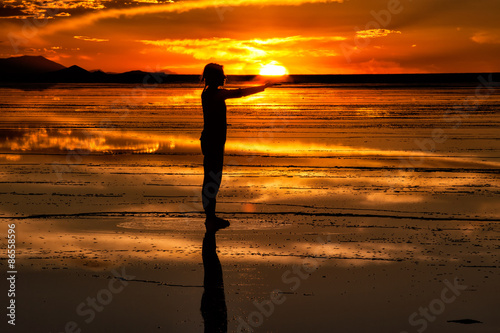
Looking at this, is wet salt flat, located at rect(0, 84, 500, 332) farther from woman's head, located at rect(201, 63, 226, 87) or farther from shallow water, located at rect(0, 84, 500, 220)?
woman's head, located at rect(201, 63, 226, 87)

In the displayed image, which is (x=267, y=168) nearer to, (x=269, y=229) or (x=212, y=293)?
(x=269, y=229)

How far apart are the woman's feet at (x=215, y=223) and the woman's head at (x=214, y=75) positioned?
1.81m

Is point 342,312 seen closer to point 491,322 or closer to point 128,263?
point 491,322

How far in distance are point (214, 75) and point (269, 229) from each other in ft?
7.18

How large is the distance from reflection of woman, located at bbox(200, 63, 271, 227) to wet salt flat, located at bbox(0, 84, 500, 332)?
41 cm

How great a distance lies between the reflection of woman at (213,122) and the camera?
350 inches

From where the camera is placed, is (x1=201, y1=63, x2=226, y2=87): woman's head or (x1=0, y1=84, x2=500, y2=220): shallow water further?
(x1=0, y1=84, x2=500, y2=220): shallow water

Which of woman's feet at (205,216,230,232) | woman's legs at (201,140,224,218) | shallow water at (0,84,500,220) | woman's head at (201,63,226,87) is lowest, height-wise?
shallow water at (0,84,500,220)

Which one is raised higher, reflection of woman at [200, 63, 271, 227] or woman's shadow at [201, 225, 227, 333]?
reflection of woman at [200, 63, 271, 227]

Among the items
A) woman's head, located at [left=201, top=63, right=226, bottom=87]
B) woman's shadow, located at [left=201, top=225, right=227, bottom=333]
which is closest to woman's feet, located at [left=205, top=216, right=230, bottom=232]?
woman's shadow, located at [left=201, top=225, right=227, bottom=333]

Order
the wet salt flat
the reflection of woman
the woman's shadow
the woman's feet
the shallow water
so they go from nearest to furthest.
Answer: the woman's shadow → the wet salt flat → the woman's feet → the reflection of woman → the shallow water

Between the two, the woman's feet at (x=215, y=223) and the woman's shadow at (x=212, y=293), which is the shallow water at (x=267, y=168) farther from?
the woman's shadow at (x=212, y=293)

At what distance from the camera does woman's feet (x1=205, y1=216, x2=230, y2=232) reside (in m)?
8.68

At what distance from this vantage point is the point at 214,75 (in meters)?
8.94
